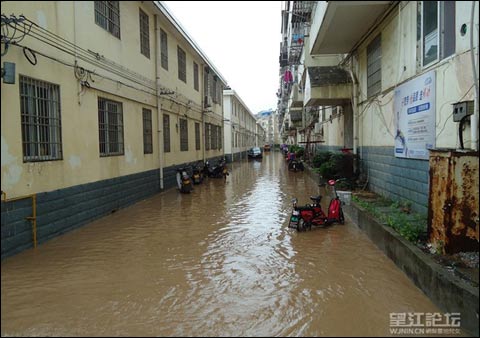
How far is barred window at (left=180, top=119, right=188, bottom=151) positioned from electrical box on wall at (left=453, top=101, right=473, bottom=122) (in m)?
11.9

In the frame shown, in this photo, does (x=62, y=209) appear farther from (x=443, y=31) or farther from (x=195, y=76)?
(x=195, y=76)

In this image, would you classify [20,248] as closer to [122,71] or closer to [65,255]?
[65,255]

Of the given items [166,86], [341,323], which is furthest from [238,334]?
[166,86]

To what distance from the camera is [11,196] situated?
215 inches

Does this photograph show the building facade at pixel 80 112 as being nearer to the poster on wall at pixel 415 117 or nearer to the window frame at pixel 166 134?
the window frame at pixel 166 134

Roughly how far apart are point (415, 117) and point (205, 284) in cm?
467

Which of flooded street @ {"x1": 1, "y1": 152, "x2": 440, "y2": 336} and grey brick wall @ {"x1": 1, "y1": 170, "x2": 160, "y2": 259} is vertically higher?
grey brick wall @ {"x1": 1, "y1": 170, "x2": 160, "y2": 259}

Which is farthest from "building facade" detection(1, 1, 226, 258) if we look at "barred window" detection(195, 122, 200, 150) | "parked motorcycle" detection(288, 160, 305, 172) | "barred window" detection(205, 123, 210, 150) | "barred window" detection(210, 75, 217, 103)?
"parked motorcycle" detection(288, 160, 305, 172)

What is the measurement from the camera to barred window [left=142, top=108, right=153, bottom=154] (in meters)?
11.6

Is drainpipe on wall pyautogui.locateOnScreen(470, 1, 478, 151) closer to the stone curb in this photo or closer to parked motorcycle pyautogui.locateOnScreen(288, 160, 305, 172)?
the stone curb

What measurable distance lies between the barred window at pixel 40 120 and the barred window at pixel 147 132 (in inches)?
189

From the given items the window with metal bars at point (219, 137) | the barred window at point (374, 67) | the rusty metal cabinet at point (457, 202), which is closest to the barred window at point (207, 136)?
the window with metal bars at point (219, 137)

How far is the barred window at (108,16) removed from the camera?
328 inches

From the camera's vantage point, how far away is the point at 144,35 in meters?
11.5
